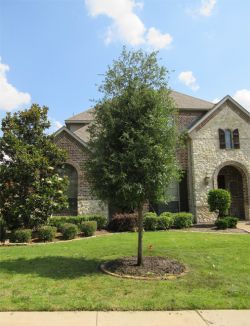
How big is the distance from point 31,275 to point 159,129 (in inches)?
192

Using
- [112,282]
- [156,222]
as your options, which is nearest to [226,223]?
[156,222]

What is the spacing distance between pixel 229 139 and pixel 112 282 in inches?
705

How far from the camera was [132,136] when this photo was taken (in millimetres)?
9297

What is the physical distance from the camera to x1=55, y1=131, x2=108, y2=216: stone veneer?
21.6 metres

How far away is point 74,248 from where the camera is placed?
41.3ft

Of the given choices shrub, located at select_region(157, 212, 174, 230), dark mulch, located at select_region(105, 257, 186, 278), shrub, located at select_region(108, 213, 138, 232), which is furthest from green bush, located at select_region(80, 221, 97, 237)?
dark mulch, located at select_region(105, 257, 186, 278)

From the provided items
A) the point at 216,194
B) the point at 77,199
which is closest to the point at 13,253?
the point at 77,199

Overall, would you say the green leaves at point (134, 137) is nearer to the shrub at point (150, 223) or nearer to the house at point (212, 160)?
the shrub at point (150, 223)

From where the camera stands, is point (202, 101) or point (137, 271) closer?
point (137, 271)

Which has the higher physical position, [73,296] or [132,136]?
[132,136]
